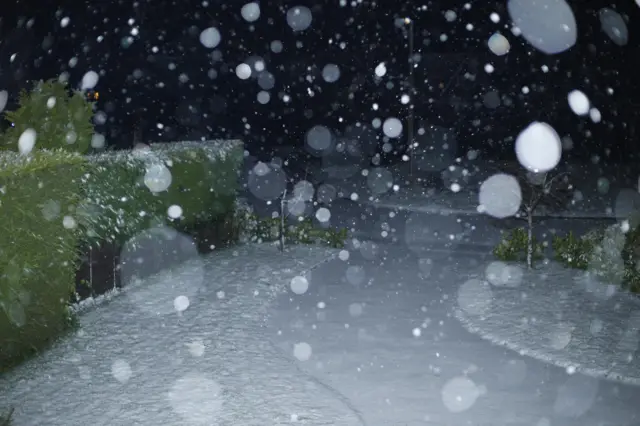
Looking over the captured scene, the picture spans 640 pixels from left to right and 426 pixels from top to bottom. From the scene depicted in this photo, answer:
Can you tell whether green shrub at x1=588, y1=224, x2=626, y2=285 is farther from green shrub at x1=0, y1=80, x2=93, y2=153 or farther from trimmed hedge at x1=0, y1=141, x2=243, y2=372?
green shrub at x1=0, y1=80, x2=93, y2=153

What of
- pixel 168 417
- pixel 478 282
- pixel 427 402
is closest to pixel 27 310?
pixel 168 417

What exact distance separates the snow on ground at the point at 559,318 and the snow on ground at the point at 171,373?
9.88 feet

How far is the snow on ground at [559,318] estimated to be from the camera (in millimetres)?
7648

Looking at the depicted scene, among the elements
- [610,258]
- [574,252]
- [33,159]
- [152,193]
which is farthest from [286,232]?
[33,159]

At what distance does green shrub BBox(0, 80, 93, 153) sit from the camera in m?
10.7

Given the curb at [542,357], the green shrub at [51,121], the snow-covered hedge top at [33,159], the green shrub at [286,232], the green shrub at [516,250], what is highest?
the green shrub at [51,121]

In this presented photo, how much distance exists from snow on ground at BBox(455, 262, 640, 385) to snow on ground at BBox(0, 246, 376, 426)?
9.88ft

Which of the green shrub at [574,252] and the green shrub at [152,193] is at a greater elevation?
the green shrub at [152,193]

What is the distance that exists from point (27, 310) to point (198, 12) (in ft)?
101

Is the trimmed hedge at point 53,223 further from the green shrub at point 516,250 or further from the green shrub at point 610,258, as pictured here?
the green shrub at point 610,258

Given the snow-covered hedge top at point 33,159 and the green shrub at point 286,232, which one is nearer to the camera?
the snow-covered hedge top at point 33,159

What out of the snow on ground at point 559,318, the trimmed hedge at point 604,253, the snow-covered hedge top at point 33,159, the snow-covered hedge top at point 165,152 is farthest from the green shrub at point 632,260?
the snow-covered hedge top at point 33,159

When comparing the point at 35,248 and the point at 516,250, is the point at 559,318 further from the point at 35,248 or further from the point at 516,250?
the point at 35,248

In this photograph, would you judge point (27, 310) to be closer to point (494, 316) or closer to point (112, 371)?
point (112, 371)
